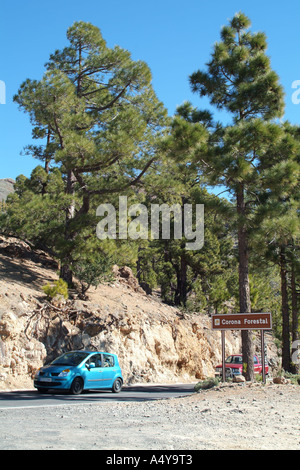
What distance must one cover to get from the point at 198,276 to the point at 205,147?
88.8 ft

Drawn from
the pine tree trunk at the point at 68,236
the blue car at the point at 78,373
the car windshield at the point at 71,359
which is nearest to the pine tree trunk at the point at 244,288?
the blue car at the point at 78,373

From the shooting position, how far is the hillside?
20297 millimetres

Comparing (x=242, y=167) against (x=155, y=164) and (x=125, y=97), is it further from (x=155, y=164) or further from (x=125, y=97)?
(x=125, y=97)

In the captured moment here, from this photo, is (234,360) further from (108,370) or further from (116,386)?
(108,370)

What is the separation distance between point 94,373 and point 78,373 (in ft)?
3.15

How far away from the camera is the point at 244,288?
53.8 feet

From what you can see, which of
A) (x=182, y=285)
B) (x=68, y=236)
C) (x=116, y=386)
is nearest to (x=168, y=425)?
(x=116, y=386)

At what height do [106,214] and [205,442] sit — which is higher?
[106,214]

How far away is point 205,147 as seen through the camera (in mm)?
15781

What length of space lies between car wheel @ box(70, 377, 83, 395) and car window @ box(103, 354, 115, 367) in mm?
1472

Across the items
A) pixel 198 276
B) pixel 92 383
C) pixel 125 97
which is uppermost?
pixel 125 97

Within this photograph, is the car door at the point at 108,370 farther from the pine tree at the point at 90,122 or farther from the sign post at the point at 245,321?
the pine tree at the point at 90,122
